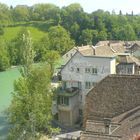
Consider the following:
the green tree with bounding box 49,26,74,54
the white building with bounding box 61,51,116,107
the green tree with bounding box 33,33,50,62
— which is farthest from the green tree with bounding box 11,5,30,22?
the white building with bounding box 61,51,116,107

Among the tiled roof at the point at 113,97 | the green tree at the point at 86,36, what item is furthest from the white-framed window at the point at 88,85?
the green tree at the point at 86,36

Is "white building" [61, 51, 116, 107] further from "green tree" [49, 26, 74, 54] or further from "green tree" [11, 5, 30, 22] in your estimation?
"green tree" [11, 5, 30, 22]

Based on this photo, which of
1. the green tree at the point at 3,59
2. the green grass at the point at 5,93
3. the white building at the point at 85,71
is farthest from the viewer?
the green tree at the point at 3,59

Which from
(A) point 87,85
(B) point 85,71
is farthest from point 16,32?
(A) point 87,85

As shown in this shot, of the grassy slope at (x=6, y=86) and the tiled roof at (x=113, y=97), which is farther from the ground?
the tiled roof at (x=113, y=97)

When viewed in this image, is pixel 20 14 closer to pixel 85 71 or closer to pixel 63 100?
pixel 85 71

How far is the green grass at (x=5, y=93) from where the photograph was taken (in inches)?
1868

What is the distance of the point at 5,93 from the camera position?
6750 cm

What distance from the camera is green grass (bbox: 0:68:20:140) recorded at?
156 feet

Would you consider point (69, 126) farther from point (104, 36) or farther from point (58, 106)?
point (104, 36)

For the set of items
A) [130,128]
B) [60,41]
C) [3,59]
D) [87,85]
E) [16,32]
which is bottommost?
Result: [3,59]

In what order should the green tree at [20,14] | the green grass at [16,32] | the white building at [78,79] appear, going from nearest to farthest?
1. the white building at [78,79]
2. the green grass at [16,32]
3. the green tree at [20,14]

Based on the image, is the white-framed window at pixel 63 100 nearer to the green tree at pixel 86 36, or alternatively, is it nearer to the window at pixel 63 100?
the window at pixel 63 100

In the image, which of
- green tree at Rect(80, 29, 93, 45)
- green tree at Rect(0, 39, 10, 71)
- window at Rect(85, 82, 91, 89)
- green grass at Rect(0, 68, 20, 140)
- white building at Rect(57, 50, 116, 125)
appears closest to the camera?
white building at Rect(57, 50, 116, 125)
